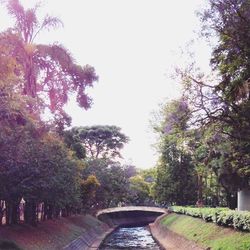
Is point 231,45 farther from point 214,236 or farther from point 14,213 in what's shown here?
point 14,213

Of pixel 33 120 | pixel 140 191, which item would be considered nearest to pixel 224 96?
pixel 33 120

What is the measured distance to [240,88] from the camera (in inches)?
753

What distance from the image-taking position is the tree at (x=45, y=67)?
2905cm

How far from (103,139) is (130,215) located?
14.7 meters

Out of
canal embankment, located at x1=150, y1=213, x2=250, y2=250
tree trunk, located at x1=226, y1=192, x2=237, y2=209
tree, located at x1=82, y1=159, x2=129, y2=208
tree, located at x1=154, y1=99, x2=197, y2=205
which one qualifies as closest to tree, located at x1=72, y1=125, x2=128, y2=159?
tree, located at x1=82, y1=159, x2=129, y2=208

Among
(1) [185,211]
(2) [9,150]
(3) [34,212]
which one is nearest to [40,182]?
(2) [9,150]

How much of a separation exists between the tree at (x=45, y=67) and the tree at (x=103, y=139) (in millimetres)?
44171

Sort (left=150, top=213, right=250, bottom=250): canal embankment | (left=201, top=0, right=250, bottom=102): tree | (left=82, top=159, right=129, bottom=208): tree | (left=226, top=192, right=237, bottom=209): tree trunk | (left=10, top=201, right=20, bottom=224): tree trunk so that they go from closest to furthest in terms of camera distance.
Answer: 1. (left=201, top=0, right=250, bottom=102): tree
2. (left=150, top=213, right=250, bottom=250): canal embankment
3. (left=10, top=201, right=20, bottom=224): tree trunk
4. (left=226, top=192, right=237, bottom=209): tree trunk
5. (left=82, top=159, right=129, bottom=208): tree

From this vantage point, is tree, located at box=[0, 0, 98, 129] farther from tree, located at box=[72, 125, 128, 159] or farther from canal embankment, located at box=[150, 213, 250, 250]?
tree, located at box=[72, 125, 128, 159]

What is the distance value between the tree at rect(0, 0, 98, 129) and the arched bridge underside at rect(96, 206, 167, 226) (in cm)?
3611

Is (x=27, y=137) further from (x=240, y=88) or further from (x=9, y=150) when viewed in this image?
(x=240, y=88)

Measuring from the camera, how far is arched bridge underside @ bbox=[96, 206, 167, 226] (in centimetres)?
6962

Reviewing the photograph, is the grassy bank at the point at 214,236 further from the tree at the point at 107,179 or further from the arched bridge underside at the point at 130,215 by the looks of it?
the arched bridge underside at the point at 130,215

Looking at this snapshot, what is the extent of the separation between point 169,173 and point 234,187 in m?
22.5
